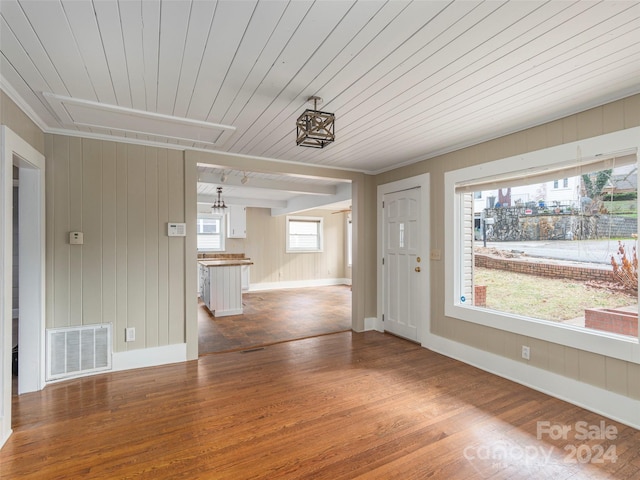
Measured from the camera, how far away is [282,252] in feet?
30.2

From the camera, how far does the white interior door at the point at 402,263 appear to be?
4.15 m

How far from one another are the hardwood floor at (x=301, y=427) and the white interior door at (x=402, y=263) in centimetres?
100

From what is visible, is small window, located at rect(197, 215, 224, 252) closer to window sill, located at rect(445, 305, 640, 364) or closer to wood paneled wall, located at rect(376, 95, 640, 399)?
wood paneled wall, located at rect(376, 95, 640, 399)

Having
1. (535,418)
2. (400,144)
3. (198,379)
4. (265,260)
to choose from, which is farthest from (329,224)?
(535,418)

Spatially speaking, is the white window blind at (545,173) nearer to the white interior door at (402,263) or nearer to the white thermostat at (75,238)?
the white interior door at (402,263)

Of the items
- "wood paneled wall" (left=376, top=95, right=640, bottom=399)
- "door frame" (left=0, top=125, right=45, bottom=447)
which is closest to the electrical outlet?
"door frame" (left=0, top=125, right=45, bottom=447)

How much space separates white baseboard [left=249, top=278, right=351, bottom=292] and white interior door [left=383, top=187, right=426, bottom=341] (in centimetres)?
487

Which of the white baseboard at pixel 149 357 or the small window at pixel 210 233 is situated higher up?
the small window at pixel 210 233

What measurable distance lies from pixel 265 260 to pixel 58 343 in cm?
598

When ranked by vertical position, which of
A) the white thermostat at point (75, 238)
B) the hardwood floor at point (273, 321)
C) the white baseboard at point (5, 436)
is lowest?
the hardwood floor at point (273, 321)

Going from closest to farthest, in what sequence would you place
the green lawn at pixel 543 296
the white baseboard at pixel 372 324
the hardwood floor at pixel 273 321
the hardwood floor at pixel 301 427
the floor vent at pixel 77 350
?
the hardwood floor at pixel 301 427 → the green lawn at pixel 543 296 → the floor vent at pixel 77 350 → the hardwood floor at pixel 273 321 → the white baseboard at pixel 372 324

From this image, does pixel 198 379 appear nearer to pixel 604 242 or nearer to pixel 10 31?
pixel 10 31

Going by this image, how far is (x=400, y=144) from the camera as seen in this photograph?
3500 mm

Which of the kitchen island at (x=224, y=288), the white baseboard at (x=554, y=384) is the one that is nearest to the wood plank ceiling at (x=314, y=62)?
the white baseboard at (x=554, y=384)
